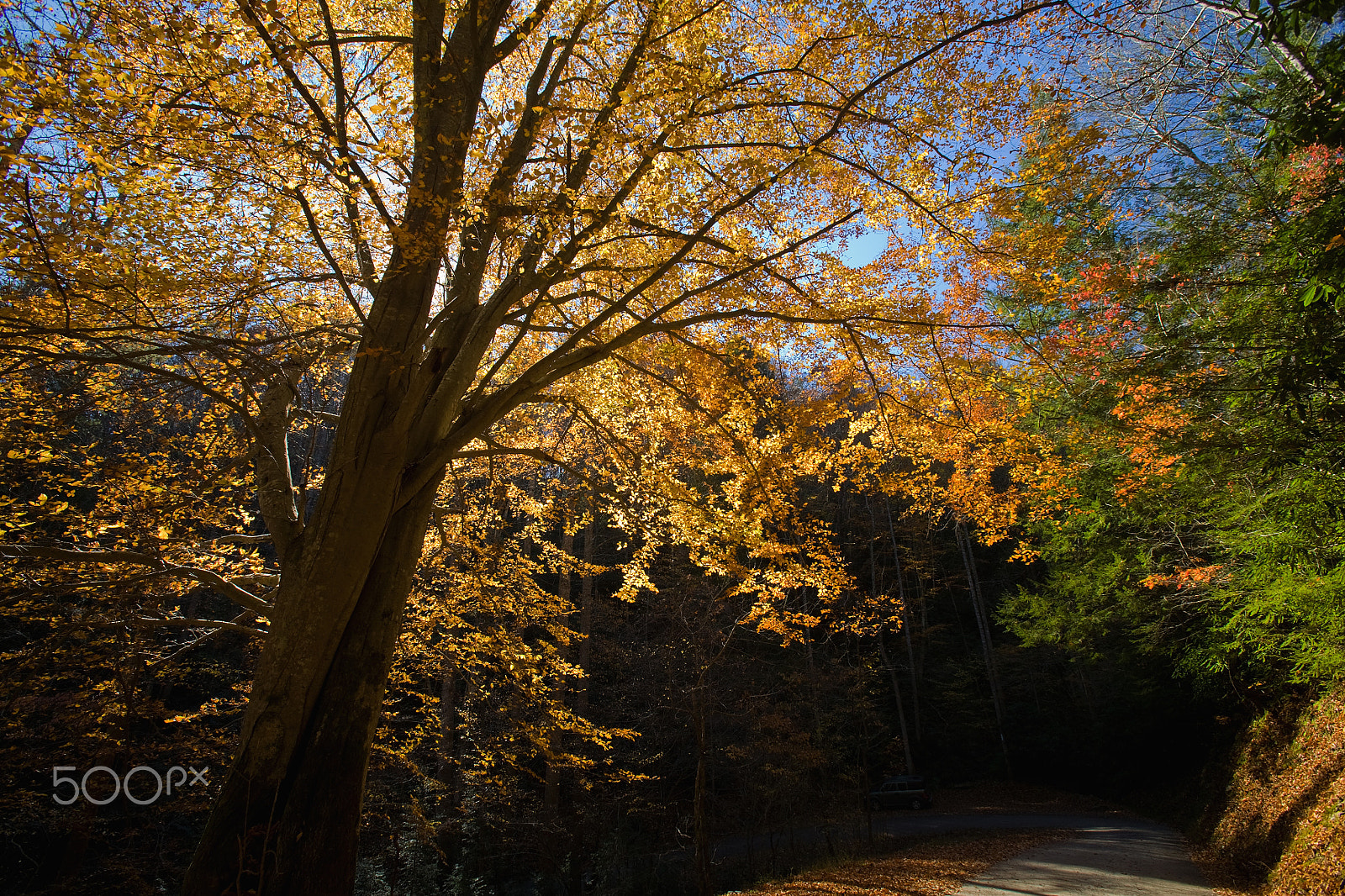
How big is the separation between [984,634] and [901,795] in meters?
7.78

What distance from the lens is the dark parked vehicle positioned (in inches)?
733

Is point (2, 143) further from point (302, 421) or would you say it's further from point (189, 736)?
point (189, 736)

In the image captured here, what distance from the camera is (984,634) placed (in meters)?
23.6

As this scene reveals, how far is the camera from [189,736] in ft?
23.5

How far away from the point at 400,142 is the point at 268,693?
15.1ft

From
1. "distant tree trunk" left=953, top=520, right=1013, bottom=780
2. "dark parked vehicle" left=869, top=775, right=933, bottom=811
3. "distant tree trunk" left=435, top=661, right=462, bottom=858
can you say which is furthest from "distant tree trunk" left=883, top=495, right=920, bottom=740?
"distant tree trunk" left=435, top=661, right=462, bottom=858

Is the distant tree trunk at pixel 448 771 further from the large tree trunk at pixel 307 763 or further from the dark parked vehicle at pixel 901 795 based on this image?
the dark parked vehicle at pixel 901 795

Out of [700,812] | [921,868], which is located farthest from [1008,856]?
[700,812]

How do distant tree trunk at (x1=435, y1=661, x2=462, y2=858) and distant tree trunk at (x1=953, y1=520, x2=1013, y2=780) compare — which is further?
distant tree trunk at (x1=953, y1=520, x2=1013, y2=780)

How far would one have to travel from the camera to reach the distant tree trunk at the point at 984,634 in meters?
22.0

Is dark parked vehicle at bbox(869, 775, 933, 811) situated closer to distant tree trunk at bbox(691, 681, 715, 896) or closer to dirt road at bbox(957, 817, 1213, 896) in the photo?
dirt road at bbox(957, 817, 1213, 896)

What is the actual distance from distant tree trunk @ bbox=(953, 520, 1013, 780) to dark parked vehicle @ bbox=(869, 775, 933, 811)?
4927 mm

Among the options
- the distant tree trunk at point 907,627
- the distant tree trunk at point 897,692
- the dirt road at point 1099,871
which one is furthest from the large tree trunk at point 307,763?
the distant tree trunk at point 907,627

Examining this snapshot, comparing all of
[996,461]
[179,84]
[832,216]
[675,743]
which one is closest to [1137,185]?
[996,461]
